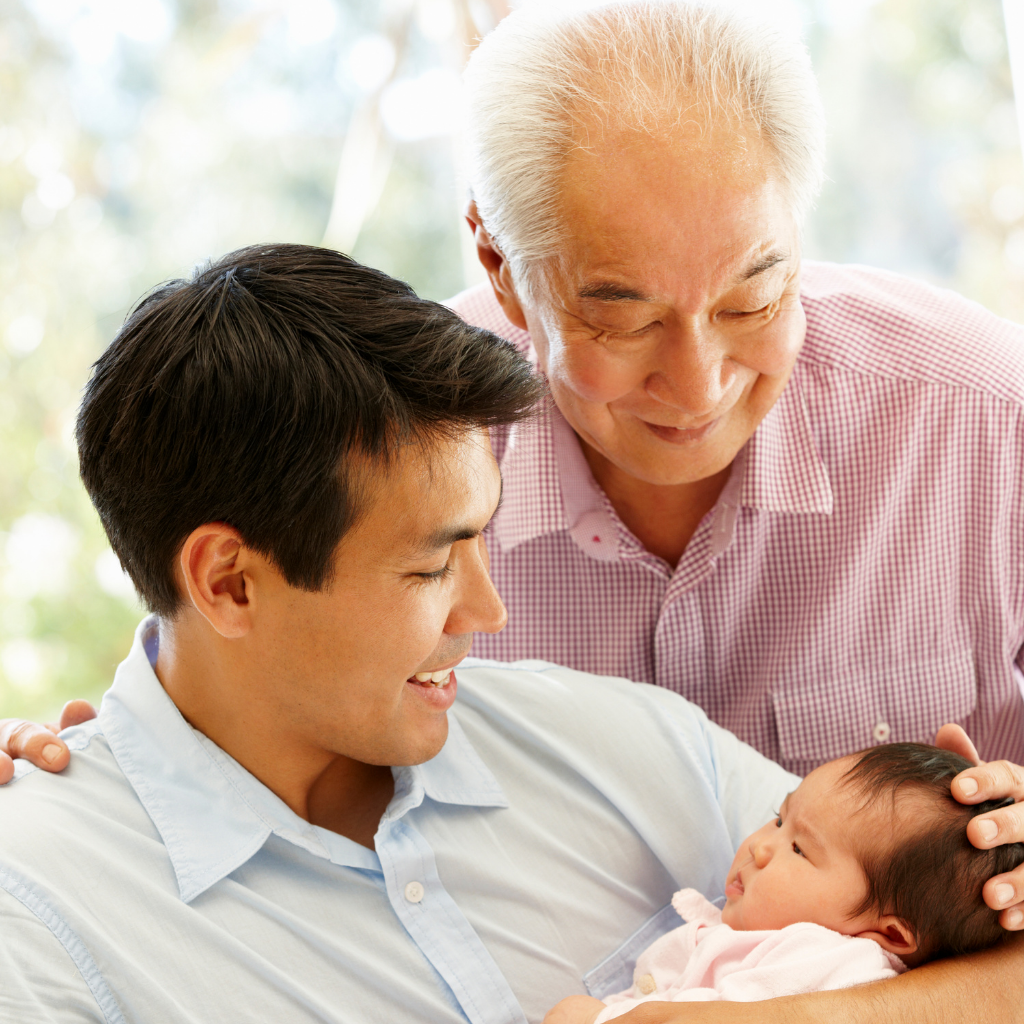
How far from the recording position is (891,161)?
12.1ft

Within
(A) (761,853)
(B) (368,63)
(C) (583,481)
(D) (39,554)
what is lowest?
(D) (39,554)

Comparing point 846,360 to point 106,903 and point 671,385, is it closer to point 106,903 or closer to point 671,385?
point 671,385

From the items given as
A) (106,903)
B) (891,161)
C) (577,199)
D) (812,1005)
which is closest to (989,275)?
(891,161)

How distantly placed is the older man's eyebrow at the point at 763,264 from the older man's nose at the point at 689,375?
10 cm

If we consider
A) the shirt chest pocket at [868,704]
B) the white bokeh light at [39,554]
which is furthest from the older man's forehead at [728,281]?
the white bokeh light at [39,554]

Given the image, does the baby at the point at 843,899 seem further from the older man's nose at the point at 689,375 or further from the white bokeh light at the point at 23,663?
the white bokeh light at the point at 23,663

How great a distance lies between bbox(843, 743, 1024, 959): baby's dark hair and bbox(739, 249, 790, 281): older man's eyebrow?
73cm

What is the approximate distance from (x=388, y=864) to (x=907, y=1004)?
67 centimetres

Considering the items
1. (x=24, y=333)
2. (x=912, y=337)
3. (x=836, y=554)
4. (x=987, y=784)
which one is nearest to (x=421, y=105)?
(x=24, y=333)

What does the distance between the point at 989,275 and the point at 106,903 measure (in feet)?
11.0

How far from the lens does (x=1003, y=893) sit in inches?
54.4

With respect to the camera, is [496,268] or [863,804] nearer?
[863,804]

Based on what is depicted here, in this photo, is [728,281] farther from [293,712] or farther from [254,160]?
[254,160]

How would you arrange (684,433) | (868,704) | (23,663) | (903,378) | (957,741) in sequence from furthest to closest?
(23,663) → (868,704) → (903,378) → (684,433) → (957,741)
